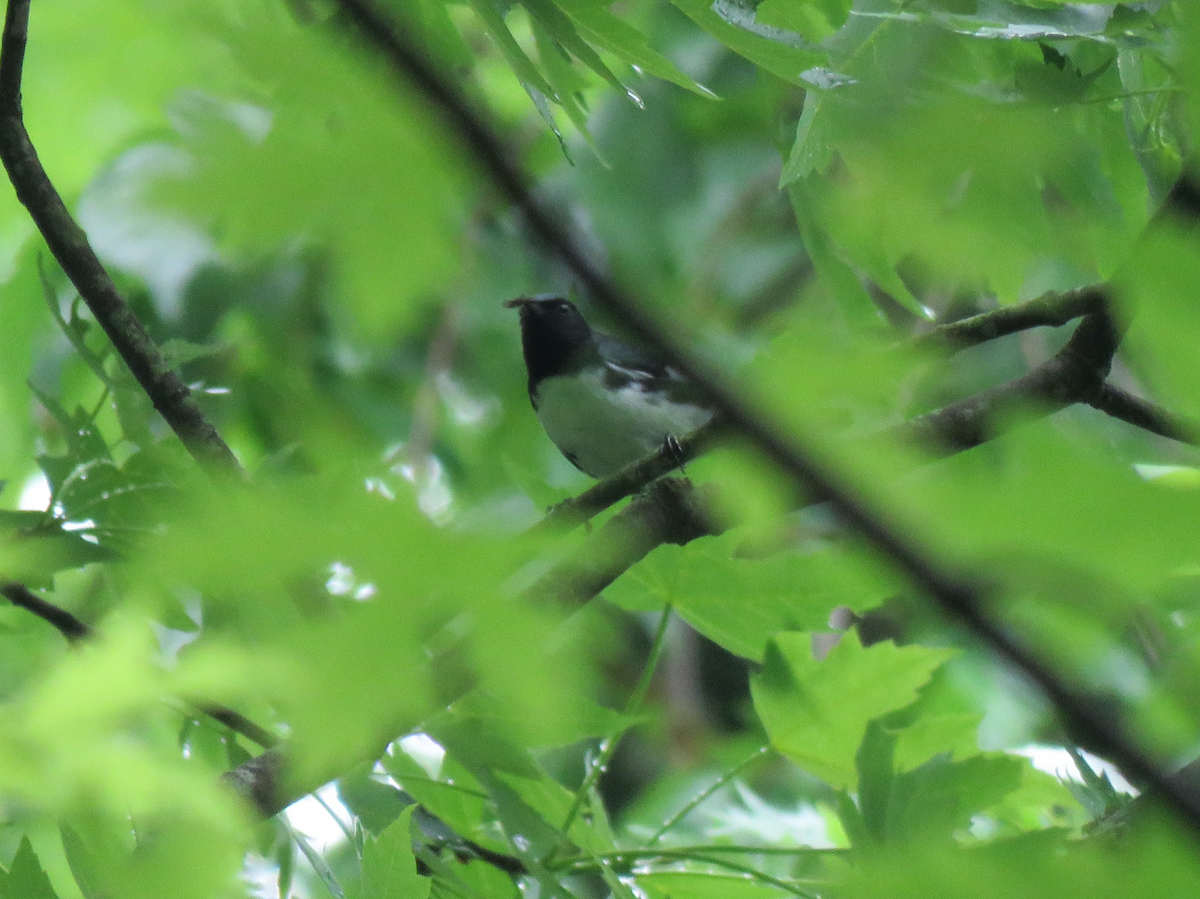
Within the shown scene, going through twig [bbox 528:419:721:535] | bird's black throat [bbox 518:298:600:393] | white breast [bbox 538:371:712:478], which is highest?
twig [bbox 528:419:721:535]

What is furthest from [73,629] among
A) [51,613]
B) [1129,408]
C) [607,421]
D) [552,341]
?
[552,341]

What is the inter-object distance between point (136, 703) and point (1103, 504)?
0.43 metres

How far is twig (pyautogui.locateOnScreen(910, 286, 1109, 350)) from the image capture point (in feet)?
3.00

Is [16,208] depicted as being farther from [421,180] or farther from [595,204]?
[421,180]

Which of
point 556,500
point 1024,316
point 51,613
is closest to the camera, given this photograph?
point 1024,316

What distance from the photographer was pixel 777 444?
36 cm

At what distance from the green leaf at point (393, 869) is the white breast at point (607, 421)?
1400mm

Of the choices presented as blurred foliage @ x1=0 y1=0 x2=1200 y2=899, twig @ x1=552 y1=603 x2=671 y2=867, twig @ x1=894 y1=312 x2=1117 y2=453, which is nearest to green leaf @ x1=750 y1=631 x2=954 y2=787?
blurred foliage @ x1=0 y1=0 x2=1200 y2=899

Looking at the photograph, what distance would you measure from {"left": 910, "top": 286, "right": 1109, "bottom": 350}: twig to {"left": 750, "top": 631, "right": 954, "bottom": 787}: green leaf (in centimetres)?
33

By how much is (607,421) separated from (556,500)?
0.99 meters

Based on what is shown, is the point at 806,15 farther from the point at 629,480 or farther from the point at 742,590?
the point at 742,590

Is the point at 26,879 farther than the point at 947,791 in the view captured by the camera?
No

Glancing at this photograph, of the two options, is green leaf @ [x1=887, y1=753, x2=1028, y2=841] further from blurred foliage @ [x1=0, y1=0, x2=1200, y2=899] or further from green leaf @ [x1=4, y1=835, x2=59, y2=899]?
green leaf @ [x1=4, y1=835, x2=59, y2=899]

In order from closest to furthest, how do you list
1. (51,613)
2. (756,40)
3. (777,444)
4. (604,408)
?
(777,444), (756,40), (51,613), (604,408)
